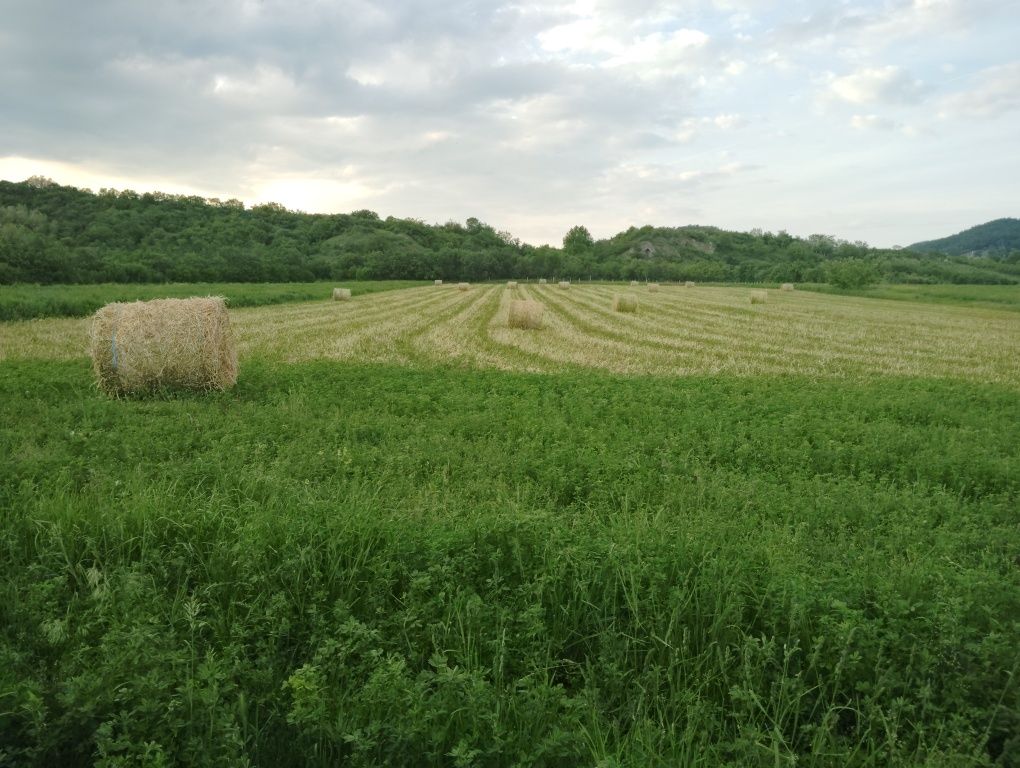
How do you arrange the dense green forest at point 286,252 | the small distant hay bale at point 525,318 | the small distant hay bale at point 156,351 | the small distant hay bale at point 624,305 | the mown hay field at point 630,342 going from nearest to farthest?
the small distant hay bale at point 156,351 < the mown hay field at point 630,342 < the small distant hay bale at point 525,318 < the small distant hay bale at point 624,305 < the dense green forest at point 286,252

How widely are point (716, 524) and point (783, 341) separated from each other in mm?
16198

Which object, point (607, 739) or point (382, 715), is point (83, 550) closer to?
point (382, 715)

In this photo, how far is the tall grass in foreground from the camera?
293 centimetres

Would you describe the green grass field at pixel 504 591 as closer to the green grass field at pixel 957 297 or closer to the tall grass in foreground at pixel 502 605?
the tall grass in foreground at pixel 502 605

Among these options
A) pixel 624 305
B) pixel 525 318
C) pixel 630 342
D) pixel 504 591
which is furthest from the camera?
pixel 624 305

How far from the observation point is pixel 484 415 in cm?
852

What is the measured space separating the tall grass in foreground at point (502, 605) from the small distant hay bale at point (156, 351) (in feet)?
11.6

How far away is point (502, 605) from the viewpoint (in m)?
3.96

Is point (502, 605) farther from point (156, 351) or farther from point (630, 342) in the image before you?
point (630, 342)

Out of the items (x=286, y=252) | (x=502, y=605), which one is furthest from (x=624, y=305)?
(x=286, y=252)

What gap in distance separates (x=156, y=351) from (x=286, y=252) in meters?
79.6

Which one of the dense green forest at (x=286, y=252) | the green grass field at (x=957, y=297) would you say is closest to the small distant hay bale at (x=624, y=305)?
the green grass field at (x=957, y=297)

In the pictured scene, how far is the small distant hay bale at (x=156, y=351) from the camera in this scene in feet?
33.8

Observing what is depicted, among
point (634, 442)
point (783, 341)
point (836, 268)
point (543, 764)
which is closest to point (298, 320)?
point (783, 341)
